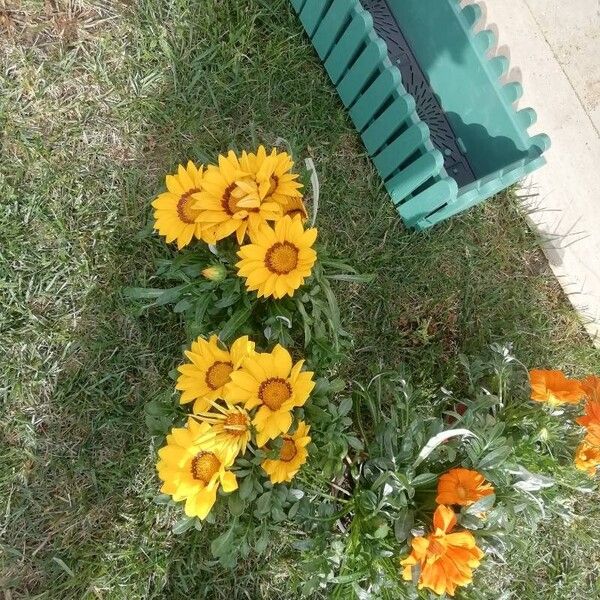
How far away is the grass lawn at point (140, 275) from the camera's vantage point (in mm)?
2066

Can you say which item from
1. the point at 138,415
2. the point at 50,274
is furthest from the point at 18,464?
the point at 50,274

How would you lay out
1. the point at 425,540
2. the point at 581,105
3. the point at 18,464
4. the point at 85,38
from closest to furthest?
the point at 425,540 → the point at 18,464 → the point at 85,38 → the point at 581,105

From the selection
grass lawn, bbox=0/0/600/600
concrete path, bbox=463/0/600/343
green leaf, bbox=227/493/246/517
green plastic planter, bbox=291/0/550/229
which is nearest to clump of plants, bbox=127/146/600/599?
green leaf, bbox=227/493/246/517

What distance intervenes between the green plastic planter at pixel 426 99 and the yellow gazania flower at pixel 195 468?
1022 millimetres

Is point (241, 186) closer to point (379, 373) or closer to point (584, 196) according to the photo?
point (379, 373)

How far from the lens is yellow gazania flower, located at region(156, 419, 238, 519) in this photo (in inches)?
56.5

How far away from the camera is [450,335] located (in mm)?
2344

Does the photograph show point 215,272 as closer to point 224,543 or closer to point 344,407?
point 344,407

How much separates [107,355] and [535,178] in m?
1.67

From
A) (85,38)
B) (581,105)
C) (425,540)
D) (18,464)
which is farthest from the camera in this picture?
(581,105)

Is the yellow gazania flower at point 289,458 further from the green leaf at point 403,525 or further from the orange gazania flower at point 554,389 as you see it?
the orange gazania flower at point 554,389

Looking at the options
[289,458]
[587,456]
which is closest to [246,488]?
[289,458]

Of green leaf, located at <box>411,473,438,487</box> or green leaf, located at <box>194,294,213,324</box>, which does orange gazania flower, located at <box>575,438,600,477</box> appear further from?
green leaf, located at <box>194,294,213,324</box>

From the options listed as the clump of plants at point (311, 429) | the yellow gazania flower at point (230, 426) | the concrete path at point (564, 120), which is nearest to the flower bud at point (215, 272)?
the clump of plants at point (311, 429)
